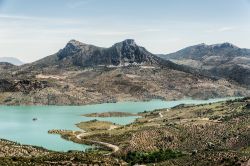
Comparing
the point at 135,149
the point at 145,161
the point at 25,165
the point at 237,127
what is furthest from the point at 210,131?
the point at 25,165

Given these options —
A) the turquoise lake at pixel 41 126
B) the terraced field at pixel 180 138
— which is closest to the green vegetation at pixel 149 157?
the terraced field at pixel 180 138

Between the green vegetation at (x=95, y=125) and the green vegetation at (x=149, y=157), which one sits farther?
the green vegetation at (x=95, y=125)

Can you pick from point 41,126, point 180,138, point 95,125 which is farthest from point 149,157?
point 41,126

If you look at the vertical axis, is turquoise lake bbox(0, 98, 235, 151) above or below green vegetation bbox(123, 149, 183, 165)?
below

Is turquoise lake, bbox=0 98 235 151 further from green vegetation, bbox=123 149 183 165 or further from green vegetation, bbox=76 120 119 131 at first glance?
green vegetation, bbox=123 149 183 165

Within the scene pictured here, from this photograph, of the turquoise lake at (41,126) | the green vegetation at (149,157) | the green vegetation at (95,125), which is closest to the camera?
the green vegetation at (149,157)

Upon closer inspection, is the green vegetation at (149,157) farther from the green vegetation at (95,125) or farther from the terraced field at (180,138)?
the green vegetation at (95,125)

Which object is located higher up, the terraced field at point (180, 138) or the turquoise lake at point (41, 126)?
the terraced field at point (180, 138)

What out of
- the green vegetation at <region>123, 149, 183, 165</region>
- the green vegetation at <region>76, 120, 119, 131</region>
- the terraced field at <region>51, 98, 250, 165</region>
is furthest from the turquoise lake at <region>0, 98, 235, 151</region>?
the green vegetation at <region>123, 149, 183, 165</region>

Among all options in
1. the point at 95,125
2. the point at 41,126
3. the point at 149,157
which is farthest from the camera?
the point at 95,125

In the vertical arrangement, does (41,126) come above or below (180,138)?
below

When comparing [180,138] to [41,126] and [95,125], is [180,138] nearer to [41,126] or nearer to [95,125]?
[95,125]

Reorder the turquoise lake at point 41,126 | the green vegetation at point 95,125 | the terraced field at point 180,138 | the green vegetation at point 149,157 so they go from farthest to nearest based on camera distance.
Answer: the green vegetation at point 95,125, the turquoise lake at point 41,126, the terraced field at point 180,138, the green vegetation at point 149,157
